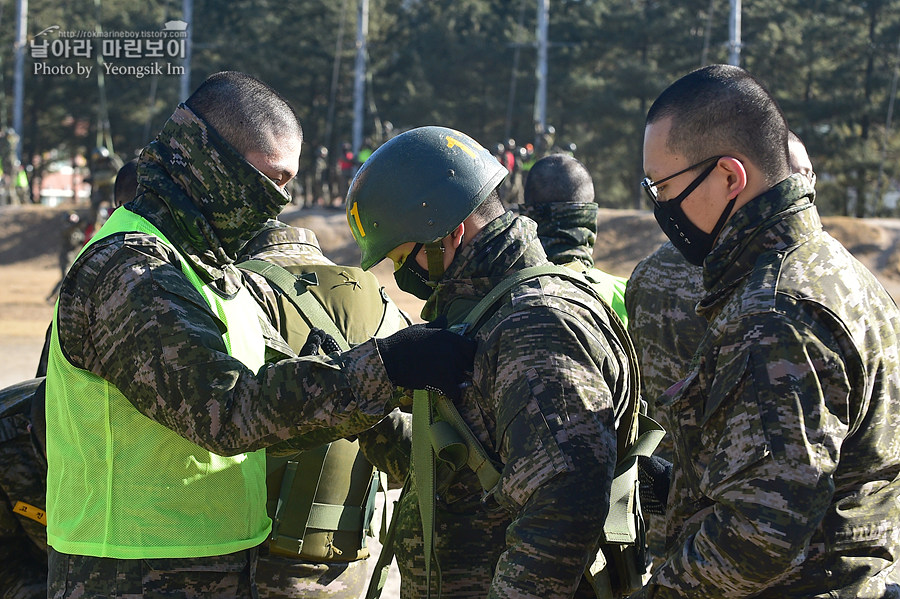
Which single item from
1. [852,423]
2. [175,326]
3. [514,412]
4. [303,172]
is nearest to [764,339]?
[852,423]

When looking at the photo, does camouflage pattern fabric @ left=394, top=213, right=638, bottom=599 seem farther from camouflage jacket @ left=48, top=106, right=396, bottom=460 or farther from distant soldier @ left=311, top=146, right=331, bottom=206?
distant soldier @ left=311, top=146, right=331, bottom=206

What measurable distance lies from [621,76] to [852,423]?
38355 millimetres

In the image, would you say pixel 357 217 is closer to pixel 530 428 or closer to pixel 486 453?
pixel 486 453

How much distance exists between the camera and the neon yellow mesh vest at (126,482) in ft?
9.60

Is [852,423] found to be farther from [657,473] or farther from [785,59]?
[785,59]

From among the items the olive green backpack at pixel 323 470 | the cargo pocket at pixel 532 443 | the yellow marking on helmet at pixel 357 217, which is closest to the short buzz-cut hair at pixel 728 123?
the cargo pocket at pixel 532 443

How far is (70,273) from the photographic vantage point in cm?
298

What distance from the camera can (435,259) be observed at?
3.07 m

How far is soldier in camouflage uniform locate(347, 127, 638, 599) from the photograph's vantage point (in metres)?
2.49

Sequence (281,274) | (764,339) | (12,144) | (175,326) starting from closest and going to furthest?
(764,339) → (175,326) → (281,274) → (12,144)

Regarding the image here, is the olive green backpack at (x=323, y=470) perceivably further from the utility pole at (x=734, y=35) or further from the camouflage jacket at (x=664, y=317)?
the utility pole at (x=734, y=35)

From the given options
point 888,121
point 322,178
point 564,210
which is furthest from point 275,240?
point 888,121

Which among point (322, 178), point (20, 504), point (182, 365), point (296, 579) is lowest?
point (322, 178)

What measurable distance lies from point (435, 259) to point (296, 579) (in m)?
1.71
